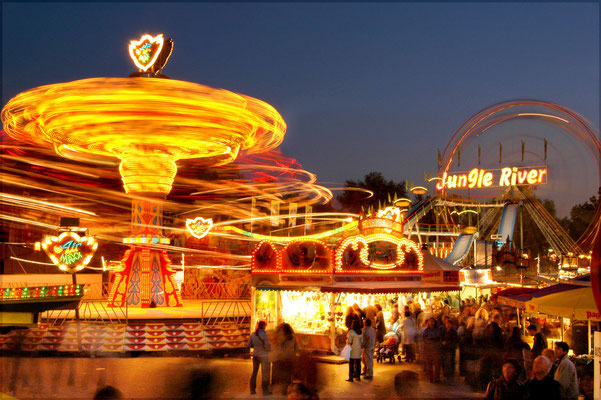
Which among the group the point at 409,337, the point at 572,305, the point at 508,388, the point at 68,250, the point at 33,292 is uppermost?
the point at 68,250

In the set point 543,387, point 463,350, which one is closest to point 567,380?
point 543,387

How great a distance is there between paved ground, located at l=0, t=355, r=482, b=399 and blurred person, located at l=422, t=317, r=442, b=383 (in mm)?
296

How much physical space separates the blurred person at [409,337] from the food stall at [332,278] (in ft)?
5.39

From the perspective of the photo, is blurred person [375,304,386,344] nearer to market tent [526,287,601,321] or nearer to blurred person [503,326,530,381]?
blurred person [503,326,530,381]

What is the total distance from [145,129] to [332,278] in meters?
7.90

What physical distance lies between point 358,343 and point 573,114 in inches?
826

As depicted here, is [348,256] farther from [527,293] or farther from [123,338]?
[123,338]

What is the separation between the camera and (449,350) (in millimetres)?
14625

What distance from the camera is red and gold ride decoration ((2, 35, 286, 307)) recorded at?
20.5 metres

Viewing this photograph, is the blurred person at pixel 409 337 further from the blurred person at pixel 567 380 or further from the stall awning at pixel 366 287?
the blurred person at pixel 567 380

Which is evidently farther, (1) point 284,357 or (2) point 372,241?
(2) point 372,241

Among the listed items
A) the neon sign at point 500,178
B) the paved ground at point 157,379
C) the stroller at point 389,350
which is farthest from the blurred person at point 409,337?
the neon sign at point 500,178

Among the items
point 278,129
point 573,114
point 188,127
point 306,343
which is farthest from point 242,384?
point 573,114

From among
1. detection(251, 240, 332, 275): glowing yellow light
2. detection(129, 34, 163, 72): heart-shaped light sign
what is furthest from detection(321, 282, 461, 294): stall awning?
detection(129, 34, 163, 72): heart-shaped light sign
